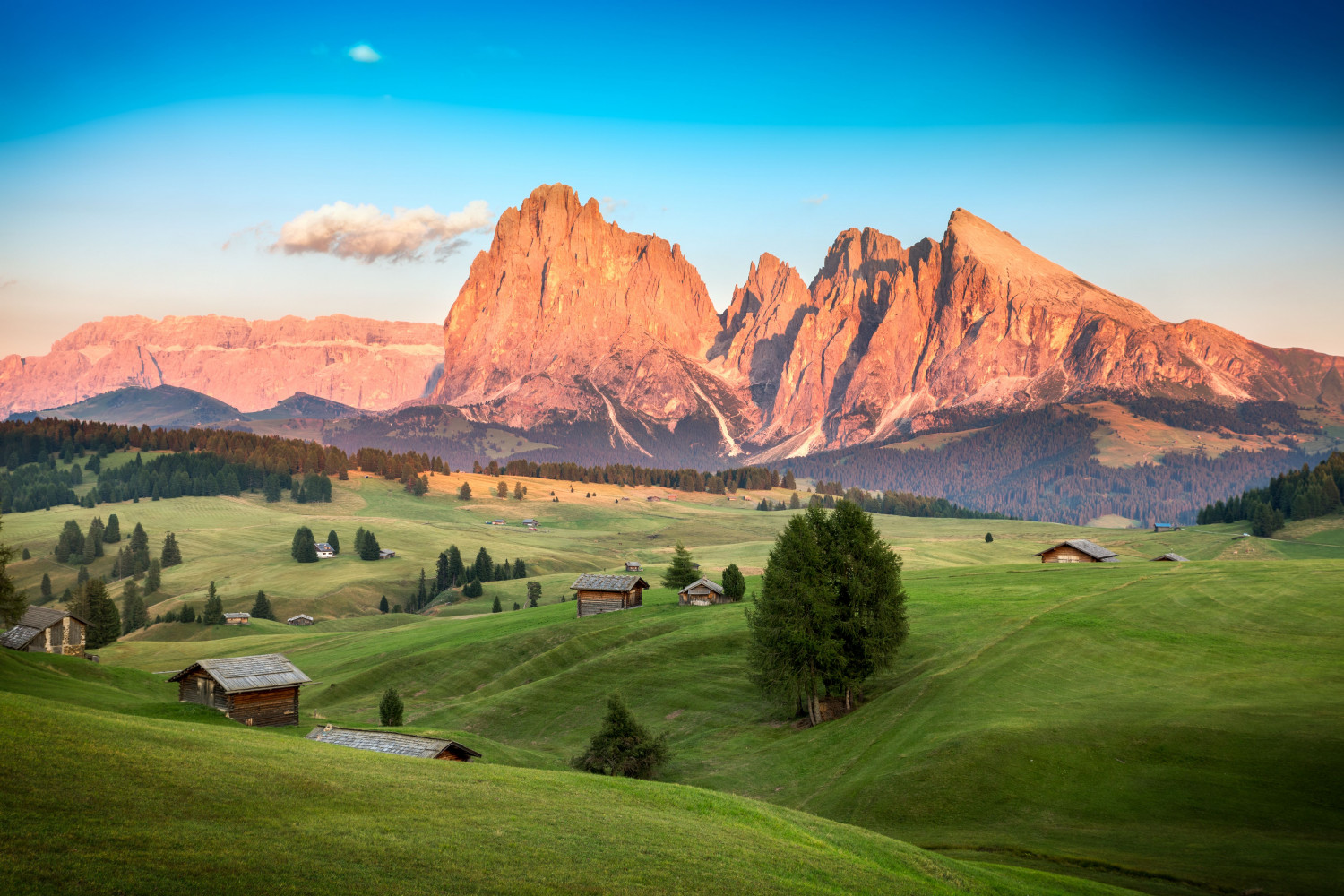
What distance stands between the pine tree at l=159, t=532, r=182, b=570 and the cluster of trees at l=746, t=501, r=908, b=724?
509 feet

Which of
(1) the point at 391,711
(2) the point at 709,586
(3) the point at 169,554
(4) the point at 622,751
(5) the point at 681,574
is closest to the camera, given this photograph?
(4) the point at 622,751

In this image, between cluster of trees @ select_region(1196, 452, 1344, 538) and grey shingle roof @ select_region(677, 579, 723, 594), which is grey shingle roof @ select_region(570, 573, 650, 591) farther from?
cluster of trees @ select_region(1196, 452, 1344, 538)

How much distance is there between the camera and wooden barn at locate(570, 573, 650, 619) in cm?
10012

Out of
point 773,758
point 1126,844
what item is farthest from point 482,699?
point 1126,844

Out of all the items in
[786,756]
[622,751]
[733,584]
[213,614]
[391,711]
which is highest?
[733,584]

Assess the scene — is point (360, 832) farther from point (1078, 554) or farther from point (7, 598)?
point (1078, 554)

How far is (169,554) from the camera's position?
179 metres

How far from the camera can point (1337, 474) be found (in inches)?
7352

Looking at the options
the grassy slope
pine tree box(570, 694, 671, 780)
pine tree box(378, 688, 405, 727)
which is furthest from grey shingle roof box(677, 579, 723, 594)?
the grassy slope

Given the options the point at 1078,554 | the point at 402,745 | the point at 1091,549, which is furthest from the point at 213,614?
the point at 1091,549

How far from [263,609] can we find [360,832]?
5357 inches

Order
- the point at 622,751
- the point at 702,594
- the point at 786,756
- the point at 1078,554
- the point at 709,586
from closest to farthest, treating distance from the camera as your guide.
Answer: the point at 622,751
the point at 786,756
the point at 702,594
the point at 709,586
the point at 1078,554

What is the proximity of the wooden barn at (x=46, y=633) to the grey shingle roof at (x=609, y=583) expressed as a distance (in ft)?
164

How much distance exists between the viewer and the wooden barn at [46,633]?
81438mm
